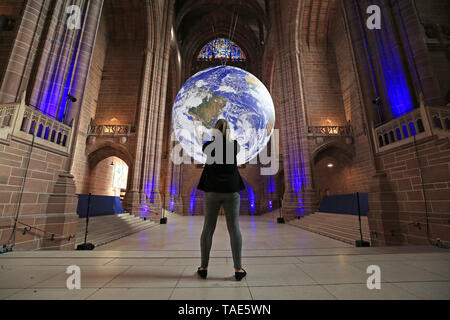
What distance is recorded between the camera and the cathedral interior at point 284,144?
2.66m

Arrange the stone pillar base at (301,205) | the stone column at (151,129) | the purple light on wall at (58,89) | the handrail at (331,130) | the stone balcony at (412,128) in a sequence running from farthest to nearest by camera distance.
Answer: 1. the handrail at (331,130)
2. the stone column at (151,129)
3. the stone pillar base at (301,205)
4. the purple light on wall at (58,89)
5. the stone balcony at (412,128)

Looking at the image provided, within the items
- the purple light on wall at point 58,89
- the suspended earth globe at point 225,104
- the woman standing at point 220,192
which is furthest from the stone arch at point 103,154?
the woman standing at point 220,192

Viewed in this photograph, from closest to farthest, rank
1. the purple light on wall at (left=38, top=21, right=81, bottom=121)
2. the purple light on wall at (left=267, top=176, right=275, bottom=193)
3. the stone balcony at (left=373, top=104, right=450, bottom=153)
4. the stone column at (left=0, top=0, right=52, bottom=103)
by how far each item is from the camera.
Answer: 1. the stone balcony at (left=373, top=104, right=450, bottom=153)
2. the stone column at (left=0, top=0, right=52, bottom=103)
3. the purple light on wall at (left=38, top=21, right=81, bottom=121)
4. the purple light on wall at (left=267, top=176, right=275, bottom=193)

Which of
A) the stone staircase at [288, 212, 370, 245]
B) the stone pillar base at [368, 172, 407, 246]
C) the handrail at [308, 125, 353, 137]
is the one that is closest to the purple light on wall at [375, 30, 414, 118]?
the stone pillar base at [368, 172, 407, 246]

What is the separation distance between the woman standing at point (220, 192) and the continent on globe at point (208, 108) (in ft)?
23.8

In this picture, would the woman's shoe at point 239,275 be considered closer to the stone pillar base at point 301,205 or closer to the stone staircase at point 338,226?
the stone staircase at point 338,226

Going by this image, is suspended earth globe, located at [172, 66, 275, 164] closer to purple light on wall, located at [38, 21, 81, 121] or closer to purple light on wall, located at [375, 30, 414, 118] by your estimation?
purple light on wall, located at [38, 21, 81, 121]

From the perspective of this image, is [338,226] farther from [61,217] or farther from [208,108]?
[61,217]

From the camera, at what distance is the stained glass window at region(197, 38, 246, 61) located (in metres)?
23.0

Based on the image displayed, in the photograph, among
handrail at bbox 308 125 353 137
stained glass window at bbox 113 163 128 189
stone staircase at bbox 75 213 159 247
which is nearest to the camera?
stone staircase at bbox 75 213 159 247

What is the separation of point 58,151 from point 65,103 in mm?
1374

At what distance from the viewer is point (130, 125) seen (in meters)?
12.9

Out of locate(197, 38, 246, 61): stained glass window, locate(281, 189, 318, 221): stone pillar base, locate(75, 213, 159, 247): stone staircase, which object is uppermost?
locate(197, 38, 246, 61): stained glass window
